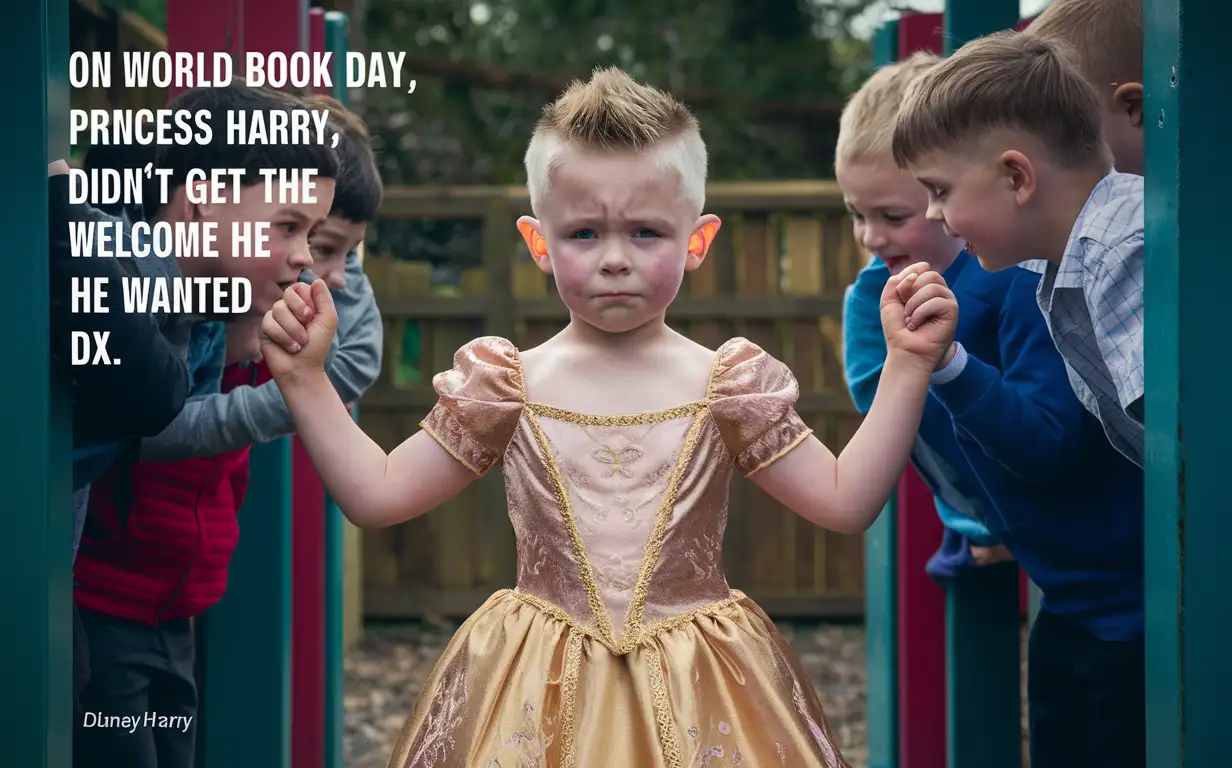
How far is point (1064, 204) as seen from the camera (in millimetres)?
2027

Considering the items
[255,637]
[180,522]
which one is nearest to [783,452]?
[180,522]

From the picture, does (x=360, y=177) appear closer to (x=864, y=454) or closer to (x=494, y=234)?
(x=864, y=454)

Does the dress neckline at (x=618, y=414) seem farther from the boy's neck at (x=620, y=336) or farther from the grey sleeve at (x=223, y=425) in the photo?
the grey sleeve at (x=223, y=425)

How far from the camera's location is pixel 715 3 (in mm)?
9719

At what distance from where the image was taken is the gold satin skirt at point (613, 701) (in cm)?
182

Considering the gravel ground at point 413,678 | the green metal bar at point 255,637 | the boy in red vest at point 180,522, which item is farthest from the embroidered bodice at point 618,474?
the gravel ground at point 413,678

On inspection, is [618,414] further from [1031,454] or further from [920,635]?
[920,635]

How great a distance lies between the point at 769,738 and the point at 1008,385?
720mm

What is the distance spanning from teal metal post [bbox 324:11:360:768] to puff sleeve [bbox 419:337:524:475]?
1482 millimetres

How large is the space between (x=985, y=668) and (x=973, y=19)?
133cm

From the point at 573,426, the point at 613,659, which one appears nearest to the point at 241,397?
the point at 573,426

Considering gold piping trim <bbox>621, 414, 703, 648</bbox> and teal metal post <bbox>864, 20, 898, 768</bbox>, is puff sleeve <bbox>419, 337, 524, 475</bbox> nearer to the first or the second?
gold piping trim <bbox>621, 414, 703, 648</bbox>

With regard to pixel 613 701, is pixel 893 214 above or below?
above

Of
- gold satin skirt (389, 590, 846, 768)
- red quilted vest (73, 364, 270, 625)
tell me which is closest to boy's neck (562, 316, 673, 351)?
gold satin skirt (389, 590, 846, 768)
